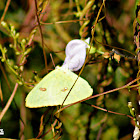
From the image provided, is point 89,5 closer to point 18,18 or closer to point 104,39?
point 104,39

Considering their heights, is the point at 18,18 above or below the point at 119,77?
above

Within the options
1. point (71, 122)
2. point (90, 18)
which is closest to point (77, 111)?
point (71, 122)

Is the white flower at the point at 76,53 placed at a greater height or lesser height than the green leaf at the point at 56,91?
greater

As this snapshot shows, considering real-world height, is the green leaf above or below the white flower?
below
